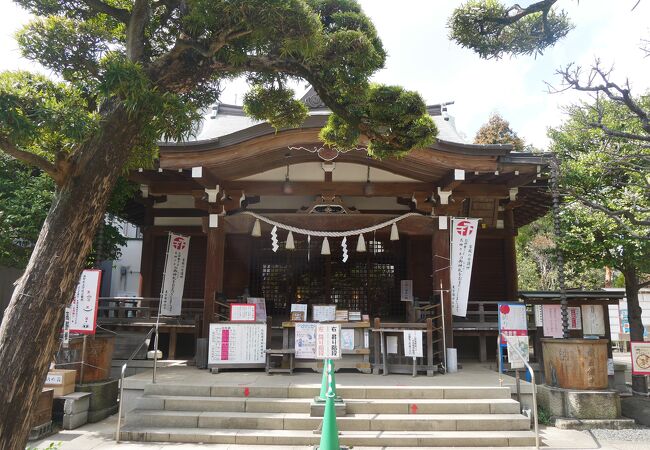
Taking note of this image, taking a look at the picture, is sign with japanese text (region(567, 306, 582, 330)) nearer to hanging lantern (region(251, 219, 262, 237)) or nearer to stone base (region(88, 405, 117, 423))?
hanging lantern (region(251, 219, 262, 237))

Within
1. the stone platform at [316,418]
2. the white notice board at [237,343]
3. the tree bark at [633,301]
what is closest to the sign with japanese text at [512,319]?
the stone platform at [316,418]

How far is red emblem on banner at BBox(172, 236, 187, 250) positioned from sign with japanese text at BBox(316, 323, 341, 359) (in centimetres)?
529

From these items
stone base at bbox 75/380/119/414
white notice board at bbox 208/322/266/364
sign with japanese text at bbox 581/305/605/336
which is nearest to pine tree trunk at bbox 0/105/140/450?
stone base at bbox 75/380/119/414

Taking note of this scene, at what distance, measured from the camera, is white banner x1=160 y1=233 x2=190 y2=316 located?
432 inches

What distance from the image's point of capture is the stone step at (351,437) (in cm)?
637

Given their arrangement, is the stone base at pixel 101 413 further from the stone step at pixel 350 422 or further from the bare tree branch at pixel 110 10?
the bare tree branch at pixel 110 10

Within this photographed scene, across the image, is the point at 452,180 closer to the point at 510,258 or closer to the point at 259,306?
the point at 510,258

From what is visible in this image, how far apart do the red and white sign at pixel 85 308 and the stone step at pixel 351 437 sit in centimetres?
211

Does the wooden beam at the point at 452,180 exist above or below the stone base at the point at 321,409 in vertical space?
above

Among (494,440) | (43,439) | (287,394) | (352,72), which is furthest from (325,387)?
(352,72)

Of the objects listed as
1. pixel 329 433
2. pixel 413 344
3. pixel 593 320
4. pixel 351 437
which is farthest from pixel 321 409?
pixel 593 320

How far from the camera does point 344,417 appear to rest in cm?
679

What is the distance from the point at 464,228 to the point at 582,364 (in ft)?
11.6

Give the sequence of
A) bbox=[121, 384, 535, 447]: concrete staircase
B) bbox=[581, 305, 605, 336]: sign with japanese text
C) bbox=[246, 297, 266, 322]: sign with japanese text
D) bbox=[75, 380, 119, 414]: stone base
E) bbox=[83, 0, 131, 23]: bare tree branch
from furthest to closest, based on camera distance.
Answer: bbox=[246, 297, 266, 322]: sign with japanese text < bbox=[581, 305, 605, 336]: sign with japanese text < bbox=[75, 380, 119, 414]: stone base < bbox=[121, 384, 535, 447]: concrete staircase < bbox=[83, 0, 131, 23]: bare tree branch
